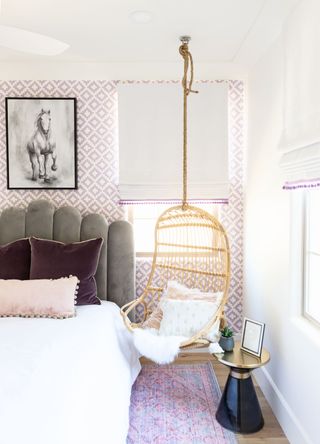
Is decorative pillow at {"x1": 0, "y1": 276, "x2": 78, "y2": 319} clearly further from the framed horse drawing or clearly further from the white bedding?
the framed horse drawing

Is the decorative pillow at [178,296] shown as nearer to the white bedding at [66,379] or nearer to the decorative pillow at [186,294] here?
the decorative pillow at [186,294]

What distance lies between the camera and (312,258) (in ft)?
7.48

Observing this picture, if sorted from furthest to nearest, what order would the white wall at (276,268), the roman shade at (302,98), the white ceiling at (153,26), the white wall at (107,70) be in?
the white wall at (107,70), the white ceiling at (153,26), the white wall at (276,268), the roman shade at (302,98)

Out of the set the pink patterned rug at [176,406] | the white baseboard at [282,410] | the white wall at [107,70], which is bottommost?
the pink patterned rug at [176,406]

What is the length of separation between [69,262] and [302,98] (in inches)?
76.0

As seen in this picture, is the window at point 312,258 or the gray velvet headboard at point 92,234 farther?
the gray velvet headboard at point 92,234

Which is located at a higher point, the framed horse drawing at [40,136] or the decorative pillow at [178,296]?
the framed horse drawing at [40,136]

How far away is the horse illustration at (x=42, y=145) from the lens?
3385 millimetres

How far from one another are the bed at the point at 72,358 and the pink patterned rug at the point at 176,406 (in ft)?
0.59

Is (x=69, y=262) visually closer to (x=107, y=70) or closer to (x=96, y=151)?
(x=96, y=151)

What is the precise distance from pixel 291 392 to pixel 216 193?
1674 mm

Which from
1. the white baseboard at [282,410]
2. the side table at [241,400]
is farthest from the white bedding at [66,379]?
the white baseboard at [282,410]

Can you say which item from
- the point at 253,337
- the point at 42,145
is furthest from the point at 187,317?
the point at 42,145

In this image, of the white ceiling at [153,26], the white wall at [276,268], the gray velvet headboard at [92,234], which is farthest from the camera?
the gray velvet headboard at [92,234]
